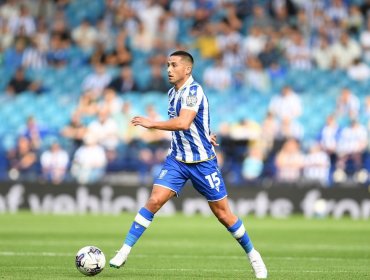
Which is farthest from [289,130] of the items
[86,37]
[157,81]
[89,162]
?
[86,37]

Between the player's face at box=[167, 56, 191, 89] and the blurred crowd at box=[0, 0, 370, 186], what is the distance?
13.1 metres

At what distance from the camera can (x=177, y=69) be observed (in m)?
10.1

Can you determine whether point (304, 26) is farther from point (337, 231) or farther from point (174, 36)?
point (337, 231)

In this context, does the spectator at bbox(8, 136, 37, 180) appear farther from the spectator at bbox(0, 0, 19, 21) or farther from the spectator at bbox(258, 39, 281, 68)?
the spectator at bbox(258, 39, 281, 68)

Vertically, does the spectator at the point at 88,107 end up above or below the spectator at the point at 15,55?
below

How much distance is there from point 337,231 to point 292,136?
17.2 feet

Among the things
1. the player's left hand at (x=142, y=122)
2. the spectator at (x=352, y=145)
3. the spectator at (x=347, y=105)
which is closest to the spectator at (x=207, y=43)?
the spectator at (x=347, y=105)

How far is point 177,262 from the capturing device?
12.0 m

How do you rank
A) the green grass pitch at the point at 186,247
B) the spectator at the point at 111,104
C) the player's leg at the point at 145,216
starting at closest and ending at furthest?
the player's leg at the point at 145,216 → the green grass pitch at the point at 186,247 → the spectator at the point at 111,104

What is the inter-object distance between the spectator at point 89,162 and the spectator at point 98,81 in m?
2.63

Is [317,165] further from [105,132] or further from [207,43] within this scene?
[207,43]

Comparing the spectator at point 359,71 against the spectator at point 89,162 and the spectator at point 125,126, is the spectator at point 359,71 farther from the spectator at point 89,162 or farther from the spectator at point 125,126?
the spectator at point 89,162

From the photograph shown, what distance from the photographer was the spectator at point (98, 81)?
26.4 m

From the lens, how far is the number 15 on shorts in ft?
33.1
